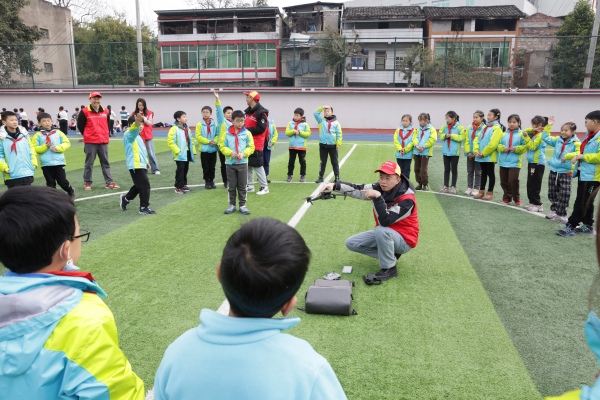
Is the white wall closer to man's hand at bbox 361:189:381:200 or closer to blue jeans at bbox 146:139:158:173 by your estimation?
blue jeans at bbox 146:139:158:173

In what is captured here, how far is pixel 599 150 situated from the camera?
25.1 feet

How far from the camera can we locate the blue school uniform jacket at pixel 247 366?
56.2 inches

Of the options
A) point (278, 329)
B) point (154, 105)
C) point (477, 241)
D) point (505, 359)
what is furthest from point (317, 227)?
point (154, 105)

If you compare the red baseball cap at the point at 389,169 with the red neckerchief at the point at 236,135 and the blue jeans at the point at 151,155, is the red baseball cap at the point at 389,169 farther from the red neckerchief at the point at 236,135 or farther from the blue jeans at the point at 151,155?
the blue jeans at the point at 151,155

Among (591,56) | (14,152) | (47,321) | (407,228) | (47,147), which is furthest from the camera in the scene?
(591,56)

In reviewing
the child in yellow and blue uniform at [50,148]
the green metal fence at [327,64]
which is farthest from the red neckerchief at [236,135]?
the green metal fence at [327,64]

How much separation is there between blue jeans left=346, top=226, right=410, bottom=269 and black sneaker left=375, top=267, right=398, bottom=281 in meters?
Answer: 0.06

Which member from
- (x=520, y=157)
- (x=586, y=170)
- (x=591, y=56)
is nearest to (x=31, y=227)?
(x=586, y=170)

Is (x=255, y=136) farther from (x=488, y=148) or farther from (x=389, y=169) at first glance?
(x=389, y=169)

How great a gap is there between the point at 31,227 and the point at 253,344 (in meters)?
1.07

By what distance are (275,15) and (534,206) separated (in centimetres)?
4266

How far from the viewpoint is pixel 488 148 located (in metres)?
10.5

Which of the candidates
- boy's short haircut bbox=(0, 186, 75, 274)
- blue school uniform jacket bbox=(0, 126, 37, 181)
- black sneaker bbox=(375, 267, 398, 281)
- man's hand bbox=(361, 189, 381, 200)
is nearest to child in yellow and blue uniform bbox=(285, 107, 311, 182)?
blue school uniform jacket bbox=(0, 126, 37, 181)

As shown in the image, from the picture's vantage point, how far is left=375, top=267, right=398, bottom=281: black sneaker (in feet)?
19.0
